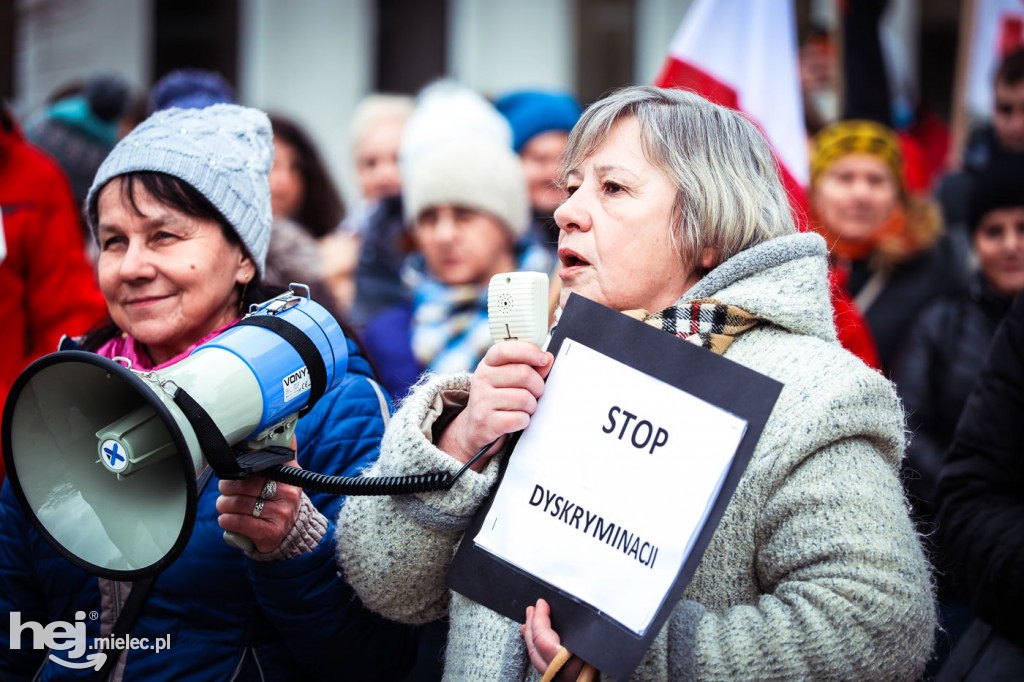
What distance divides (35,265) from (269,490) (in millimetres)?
2037

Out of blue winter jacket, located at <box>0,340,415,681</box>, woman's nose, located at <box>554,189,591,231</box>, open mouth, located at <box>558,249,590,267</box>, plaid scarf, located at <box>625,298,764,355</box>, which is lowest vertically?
blue winter jacket, located at <box>0,340,415,681</box>

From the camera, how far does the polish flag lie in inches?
150

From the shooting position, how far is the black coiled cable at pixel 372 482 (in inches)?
65.2

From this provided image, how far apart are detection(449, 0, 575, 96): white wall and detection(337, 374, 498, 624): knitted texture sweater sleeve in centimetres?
805

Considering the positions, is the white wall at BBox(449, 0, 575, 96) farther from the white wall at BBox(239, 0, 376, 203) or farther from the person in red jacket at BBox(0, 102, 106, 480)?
the person in red jacket at BBox(0, 102, 106, 480)

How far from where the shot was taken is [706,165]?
6.00 ft

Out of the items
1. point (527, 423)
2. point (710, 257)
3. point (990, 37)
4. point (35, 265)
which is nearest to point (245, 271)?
point (527, 423)

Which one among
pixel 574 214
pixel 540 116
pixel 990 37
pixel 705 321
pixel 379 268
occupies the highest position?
pixel 990 37

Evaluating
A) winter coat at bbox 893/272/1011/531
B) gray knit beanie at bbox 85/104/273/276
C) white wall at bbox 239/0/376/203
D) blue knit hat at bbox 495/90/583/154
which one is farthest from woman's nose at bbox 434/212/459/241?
white wall at bbox 239/0/376/203

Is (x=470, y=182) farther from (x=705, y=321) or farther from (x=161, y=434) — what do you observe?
(x=161, y=434)

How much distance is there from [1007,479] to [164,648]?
1837 millimetres

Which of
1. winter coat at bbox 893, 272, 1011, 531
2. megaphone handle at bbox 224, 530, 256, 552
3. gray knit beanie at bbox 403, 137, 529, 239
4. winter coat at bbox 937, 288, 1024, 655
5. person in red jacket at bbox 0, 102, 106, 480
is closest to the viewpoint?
megaphone handle at bbox 224, 530, 256, 552

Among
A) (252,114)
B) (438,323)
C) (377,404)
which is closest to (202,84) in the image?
(438,323)

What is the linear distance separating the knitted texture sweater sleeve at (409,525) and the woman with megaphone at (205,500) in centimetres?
12
